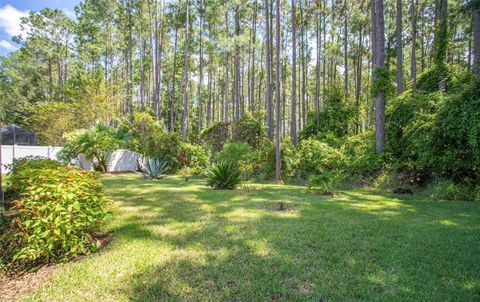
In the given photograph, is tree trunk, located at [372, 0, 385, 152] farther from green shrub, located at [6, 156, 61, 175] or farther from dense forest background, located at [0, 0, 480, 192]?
green shrub, located at [6, 156, 61, 175]

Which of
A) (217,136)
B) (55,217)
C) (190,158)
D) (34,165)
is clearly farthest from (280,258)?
(217,136)

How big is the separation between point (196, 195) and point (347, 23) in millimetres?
18191

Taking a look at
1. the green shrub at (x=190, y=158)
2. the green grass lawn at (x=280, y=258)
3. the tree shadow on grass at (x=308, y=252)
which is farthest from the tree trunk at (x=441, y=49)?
the green shrub at (x=190, y=158)

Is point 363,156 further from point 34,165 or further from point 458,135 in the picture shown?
point 34,165

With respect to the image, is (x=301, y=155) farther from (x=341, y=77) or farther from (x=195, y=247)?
(x=341, y=77)

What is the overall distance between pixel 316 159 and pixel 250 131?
556 cm

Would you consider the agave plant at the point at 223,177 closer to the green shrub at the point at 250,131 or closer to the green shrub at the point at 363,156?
the green shrub at the point at 363,156

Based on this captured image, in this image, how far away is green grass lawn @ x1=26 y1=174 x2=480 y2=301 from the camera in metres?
2.38

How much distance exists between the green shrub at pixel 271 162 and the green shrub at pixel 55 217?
26.4 feet

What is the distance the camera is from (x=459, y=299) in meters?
2.23

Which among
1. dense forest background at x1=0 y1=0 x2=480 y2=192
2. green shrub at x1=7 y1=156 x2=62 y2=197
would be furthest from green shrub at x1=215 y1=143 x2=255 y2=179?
green shrub at x1=7 y1=156 x2=62 y2=197

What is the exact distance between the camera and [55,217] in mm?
2977

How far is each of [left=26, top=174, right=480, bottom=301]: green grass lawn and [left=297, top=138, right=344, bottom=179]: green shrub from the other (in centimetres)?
507

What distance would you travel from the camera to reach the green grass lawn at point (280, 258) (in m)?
2.38
